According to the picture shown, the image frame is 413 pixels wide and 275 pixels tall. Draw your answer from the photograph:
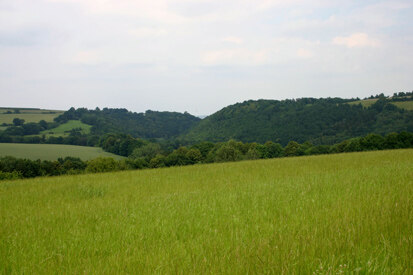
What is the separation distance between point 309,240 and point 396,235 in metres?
1.15

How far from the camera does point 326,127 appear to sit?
138 metres

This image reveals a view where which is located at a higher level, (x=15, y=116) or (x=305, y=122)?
(x=15, y=116)

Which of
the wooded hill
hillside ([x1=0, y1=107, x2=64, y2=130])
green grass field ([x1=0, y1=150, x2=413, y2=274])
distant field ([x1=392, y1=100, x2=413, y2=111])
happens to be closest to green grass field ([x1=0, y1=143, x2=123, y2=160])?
the wooded hill

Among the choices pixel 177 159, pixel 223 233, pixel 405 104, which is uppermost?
pixel 405 104

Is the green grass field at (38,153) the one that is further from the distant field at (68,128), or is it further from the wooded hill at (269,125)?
the distant field at (68,128)

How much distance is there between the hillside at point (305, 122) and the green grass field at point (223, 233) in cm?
11211

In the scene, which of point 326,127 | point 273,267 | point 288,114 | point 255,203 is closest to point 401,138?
point 255,203

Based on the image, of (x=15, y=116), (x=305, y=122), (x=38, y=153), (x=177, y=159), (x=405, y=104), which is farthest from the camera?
(x=305, y=122)

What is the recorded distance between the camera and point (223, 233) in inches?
149

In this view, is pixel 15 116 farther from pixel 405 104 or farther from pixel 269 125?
pixel 405 104

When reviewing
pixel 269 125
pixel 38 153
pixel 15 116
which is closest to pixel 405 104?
pixel 269 125

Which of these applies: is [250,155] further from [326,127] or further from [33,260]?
[326,127]

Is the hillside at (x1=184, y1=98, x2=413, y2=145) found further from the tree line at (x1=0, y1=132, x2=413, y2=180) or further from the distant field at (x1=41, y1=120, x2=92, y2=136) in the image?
the distant field at (x1=41, y1=120, x2=92, y2=136)

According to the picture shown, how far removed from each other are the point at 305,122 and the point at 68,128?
11987cm
